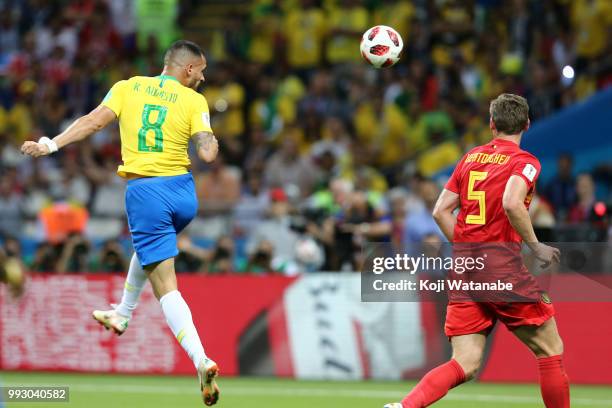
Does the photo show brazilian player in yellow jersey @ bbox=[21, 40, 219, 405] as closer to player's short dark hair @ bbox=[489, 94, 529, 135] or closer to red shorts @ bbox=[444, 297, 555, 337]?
red shorts @ bbox=[444, 297, 555, 337]

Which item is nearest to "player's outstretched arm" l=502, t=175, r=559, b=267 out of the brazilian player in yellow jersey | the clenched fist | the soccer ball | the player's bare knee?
the player's bare knee

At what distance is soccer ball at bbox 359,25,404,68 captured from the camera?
10.6 meters

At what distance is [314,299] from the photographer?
14.2 m

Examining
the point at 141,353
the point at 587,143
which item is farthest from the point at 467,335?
the point at 587,143

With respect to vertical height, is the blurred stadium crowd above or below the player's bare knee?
above

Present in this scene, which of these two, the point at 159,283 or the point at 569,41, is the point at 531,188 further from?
the point at 569,41

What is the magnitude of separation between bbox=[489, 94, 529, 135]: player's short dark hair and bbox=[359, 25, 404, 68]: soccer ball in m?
2.51

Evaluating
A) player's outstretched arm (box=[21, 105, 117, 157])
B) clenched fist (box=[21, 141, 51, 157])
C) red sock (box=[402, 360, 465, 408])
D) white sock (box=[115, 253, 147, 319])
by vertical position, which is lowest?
red sock (box=[402, 360, 465, 408])

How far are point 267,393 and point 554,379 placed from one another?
4.85 metres

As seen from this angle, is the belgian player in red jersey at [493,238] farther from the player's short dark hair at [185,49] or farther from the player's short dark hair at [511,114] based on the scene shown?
the player's short dark hair at [185,49]

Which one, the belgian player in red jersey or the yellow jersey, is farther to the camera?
the yellow jersey

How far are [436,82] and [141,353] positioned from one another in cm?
664

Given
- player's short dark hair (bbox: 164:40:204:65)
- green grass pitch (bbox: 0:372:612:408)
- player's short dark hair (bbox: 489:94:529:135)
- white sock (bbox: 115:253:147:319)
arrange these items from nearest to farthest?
1. player's short dark hair (bbox: 489:94:529:135)
2. player's short dark hair (bbox: 164:40:204:65)
3. white sock (bbox: 115:253:147:319)
4. green grass pitch (bbox: 0:372:612:408)

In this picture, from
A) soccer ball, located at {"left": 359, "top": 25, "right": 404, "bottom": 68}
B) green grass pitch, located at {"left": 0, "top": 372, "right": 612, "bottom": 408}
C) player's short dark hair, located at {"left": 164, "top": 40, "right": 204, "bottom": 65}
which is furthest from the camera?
green grass pitch, located at {"left": 0, "top": 372, "right": 612, "bottom": 408}
